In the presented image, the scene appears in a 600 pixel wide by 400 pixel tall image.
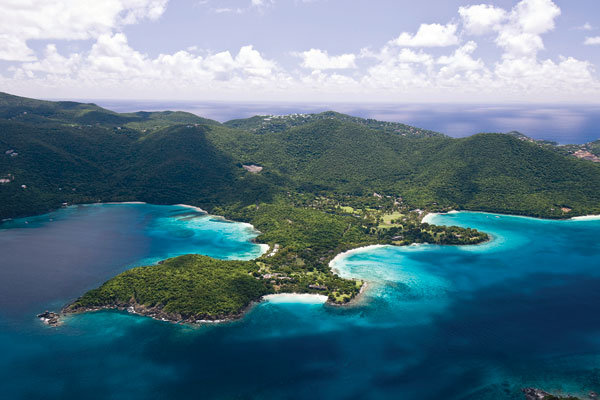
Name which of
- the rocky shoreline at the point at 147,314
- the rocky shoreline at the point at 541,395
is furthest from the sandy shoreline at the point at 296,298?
the rocky shoreline at the point at 541,395

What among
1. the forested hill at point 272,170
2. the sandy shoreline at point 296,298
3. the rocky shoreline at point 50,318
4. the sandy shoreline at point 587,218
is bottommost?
the rocky shoreline at point 50,318

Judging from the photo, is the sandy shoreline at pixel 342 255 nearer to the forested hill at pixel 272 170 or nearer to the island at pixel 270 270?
the island at pixel 270 270

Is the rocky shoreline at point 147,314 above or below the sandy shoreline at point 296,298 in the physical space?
below

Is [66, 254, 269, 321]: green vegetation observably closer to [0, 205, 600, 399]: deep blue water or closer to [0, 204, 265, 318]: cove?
[0, 205, 600, 399]: deep blue water

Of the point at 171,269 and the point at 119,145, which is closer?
the point at 171,269

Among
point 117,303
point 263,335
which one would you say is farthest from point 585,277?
point 117,303

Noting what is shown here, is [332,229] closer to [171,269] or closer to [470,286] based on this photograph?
[470,286]

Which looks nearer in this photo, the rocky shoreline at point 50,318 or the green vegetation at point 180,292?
the rocky shoreline at point 50,318
